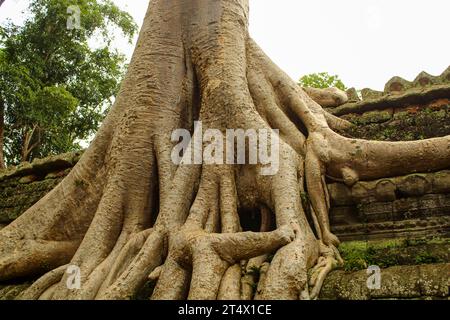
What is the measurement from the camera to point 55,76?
458 inches

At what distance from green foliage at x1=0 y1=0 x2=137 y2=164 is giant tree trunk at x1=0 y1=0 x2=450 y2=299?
617 cm

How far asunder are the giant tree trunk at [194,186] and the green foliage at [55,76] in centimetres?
617

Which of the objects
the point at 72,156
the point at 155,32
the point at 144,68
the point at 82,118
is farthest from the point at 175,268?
the point at 82,118

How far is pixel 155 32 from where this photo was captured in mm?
4512

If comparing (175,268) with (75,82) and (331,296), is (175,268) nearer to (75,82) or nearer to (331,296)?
(331,296)

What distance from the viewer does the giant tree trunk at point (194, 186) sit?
2.91 meters

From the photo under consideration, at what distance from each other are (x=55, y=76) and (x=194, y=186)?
30.0 feet

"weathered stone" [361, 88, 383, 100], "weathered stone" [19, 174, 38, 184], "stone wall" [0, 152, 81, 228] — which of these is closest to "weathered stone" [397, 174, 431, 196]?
"weathered stone" [361, 88, 383, 100]

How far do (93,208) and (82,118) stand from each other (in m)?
8.14

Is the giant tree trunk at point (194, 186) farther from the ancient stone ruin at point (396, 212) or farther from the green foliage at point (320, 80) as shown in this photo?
the green foliage at point (320, 80)

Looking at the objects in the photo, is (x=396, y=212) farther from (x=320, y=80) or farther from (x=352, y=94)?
(x=320, y=80)

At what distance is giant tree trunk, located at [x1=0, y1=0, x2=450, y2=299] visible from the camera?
2.91 meters

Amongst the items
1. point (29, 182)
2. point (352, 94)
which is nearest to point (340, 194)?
point (352, 94)
